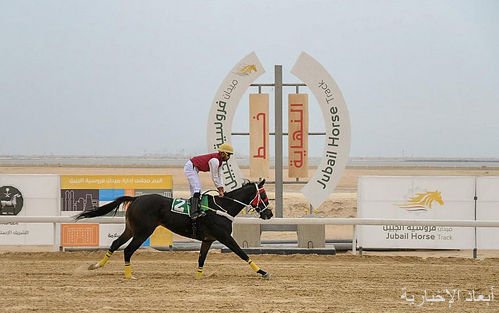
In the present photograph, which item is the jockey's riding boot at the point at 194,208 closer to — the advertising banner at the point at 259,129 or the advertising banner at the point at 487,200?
the advertising banner at the point at 259,129

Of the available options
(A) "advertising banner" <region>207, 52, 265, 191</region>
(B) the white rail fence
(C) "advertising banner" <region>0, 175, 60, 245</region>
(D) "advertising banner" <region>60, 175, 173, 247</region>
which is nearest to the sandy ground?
(D) "advertising banner" <region>60, 175, 173, 247</region>

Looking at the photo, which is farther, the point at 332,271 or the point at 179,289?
the point at 332,271

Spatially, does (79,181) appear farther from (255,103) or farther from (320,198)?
(320,198)

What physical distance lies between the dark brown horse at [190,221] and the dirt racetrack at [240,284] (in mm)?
452

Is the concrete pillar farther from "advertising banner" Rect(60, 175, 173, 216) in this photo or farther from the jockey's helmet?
the jockey's helmet

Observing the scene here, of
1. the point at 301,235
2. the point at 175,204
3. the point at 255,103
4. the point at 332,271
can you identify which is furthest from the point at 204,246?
the point at 255,103

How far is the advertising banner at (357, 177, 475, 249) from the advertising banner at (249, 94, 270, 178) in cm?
200

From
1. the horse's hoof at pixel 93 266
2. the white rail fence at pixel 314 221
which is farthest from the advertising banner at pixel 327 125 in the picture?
the horse's hoof at pixel 93 266

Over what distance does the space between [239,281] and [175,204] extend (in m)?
1.47

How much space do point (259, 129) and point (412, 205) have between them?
11.1ft

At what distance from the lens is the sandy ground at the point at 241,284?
24.7ft

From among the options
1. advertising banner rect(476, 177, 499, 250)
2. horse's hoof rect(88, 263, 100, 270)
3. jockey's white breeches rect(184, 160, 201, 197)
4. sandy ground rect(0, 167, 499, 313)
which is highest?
jockey's white breeches rect(184, 160, 201, 197)

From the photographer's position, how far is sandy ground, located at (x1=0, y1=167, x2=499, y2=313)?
752cm

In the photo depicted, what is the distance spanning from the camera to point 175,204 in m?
9.53
